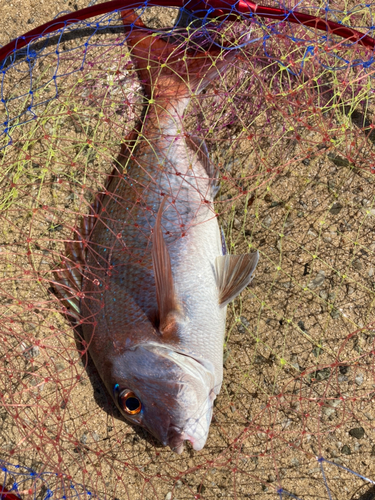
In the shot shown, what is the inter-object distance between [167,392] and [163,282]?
0.56 meters

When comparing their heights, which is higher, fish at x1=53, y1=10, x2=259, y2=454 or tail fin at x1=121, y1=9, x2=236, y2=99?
tail fin at x1=121, y1=9, x2=236, y2=99

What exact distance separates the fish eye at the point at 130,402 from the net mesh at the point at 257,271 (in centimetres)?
39

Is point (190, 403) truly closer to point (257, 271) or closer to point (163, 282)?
point (163, 282)

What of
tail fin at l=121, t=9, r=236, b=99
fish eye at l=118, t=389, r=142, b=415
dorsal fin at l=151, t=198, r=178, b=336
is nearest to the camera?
dorsal fin at l=151, t=198, r=178, b=336

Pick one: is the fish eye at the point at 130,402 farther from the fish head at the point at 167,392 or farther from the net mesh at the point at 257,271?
the net mesh at the point at 257,271

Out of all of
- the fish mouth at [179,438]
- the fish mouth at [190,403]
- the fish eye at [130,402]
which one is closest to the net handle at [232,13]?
the fish mouth at [190,403]

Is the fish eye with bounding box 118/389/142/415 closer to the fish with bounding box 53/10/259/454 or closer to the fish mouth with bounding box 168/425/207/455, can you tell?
the fish with bounding box 53/10/259/454

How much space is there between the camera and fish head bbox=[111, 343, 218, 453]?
85.4 inches

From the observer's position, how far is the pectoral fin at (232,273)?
2.37m

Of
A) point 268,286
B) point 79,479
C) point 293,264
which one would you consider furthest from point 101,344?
point 293,264

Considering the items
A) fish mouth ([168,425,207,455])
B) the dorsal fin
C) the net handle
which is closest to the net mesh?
the net handle

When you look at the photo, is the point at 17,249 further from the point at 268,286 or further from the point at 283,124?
the point at 283,124

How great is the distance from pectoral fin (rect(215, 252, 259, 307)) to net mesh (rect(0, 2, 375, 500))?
0.99ft

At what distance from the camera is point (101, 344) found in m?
2.38
